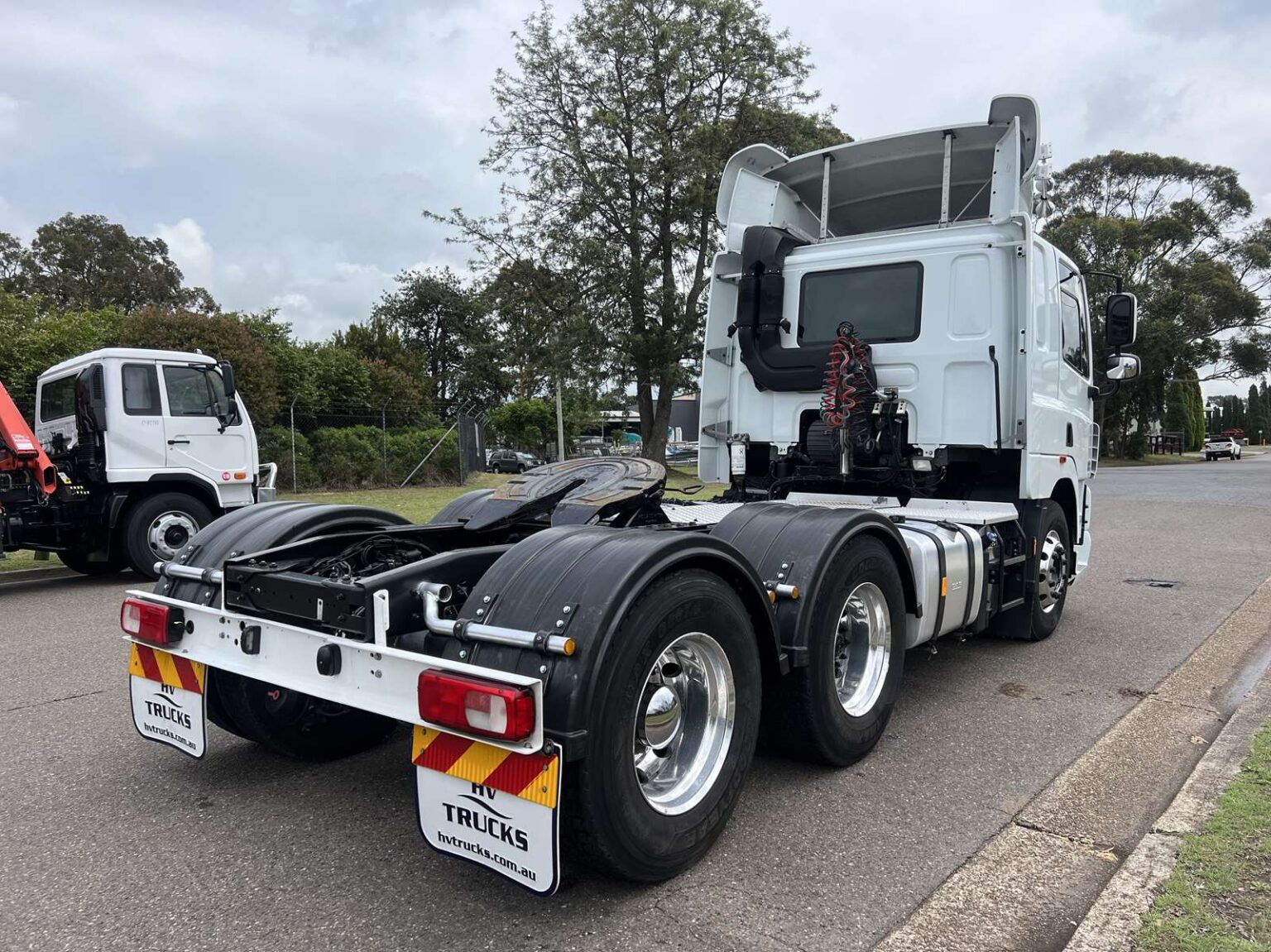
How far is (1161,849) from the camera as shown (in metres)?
3.05

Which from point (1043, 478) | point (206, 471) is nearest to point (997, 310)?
point (1043, 478)

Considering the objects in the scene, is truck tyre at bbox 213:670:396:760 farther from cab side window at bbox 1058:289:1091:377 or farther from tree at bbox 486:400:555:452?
tree at bbox 486:400:555:452

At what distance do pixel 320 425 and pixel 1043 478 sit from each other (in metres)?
20.4

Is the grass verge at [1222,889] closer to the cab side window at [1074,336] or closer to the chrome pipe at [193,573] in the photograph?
the chrome pipe at [193,573]

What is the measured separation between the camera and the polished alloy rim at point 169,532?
9.49m

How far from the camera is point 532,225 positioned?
26.9 m

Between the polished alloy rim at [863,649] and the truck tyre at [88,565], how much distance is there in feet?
28.0

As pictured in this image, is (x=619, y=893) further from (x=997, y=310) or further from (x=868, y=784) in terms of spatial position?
(x=997, y=310)

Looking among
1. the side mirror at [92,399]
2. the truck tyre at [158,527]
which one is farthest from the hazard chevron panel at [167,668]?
the side mirror at [92,399]

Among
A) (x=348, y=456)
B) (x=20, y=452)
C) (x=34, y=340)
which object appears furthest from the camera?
(x=348, y=456)

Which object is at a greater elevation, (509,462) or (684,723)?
(684,723)

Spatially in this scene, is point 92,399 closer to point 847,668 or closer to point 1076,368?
point 847,668

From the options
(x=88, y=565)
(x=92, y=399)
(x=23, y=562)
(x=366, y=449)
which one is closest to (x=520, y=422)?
(x=366, y=449)

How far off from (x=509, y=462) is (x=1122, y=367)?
3410 centimetres
